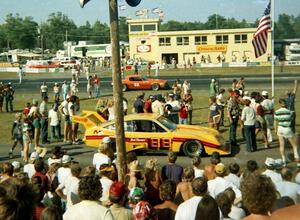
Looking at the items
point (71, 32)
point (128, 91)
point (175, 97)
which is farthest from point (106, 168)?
point (71, 32)

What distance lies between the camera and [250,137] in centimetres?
1540

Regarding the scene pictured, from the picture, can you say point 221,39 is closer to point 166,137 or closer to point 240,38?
point 240,38

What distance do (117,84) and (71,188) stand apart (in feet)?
8.24

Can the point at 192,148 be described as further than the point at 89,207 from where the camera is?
Yes

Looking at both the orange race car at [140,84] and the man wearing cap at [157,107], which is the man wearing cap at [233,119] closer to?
the man wearing cap at [157,107]

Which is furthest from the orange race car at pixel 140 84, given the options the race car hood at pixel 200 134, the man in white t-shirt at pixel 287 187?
the man in white t-shirt at pixel 287 187

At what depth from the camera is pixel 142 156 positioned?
1566 centimetres

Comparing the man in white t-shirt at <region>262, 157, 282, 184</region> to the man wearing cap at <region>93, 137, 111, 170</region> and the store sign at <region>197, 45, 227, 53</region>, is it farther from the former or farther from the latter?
the store sign at <region>197, 45, 227, 53</region>

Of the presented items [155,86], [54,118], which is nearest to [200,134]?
[54,118]

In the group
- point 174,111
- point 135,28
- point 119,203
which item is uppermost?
point 135,28

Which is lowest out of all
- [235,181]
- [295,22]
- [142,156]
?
[142,156]

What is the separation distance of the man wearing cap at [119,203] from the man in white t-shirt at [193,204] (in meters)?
0.65

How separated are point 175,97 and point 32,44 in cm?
13507

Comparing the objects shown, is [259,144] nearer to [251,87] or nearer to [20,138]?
[20,138]
